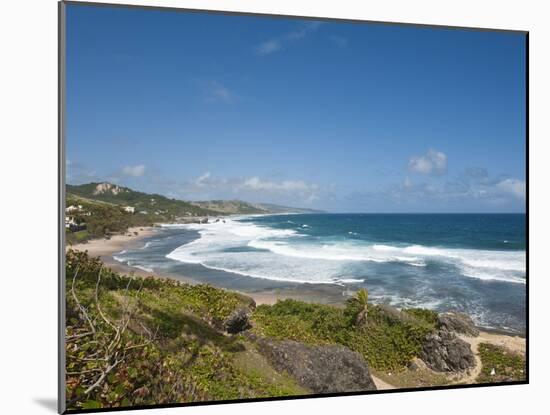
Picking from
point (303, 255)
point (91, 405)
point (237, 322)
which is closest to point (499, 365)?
point (303, 255)

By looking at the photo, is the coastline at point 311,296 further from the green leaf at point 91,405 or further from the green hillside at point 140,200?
the green leaf at point 91,405


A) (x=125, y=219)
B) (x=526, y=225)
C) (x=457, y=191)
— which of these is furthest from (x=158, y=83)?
(x=526, y=225)

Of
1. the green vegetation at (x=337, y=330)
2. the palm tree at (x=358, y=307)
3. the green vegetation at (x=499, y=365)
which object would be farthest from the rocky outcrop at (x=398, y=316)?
the green vegetation at (x=499, y=365)

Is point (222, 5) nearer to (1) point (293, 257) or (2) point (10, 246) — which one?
(1) point (293, 257)

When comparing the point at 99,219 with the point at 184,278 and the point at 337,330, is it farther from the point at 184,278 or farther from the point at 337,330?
the point at 337,330

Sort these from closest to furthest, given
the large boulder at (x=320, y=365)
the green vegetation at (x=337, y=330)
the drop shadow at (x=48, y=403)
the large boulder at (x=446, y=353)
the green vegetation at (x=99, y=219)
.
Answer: the drop shadow at (x=48, y=403) < the green vegetation at (x=99, y=219) < the large boulder at (x=320, y=365) < the green vegetation at (x=337, y=330) < the large boulder at (x=446, y=353)
